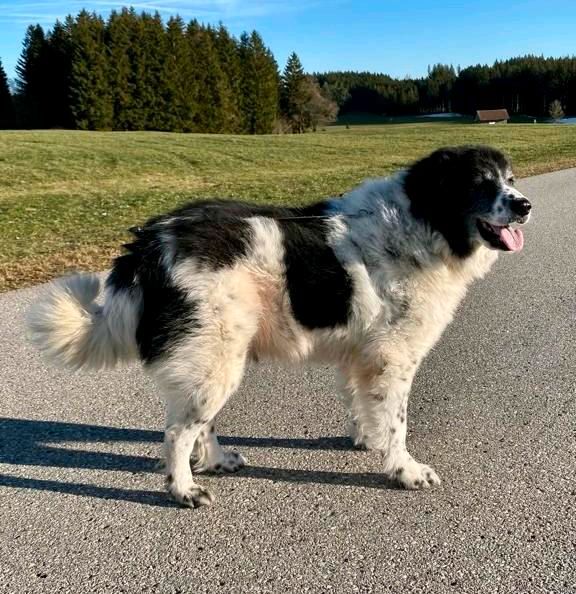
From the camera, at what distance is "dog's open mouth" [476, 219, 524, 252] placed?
3.54 metres

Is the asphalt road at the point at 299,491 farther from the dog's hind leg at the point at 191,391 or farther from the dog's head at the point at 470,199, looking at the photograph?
the dog's head at the point at 470,199

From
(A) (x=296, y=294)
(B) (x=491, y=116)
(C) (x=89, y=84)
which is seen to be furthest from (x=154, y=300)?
(B) (x=491, y=116)

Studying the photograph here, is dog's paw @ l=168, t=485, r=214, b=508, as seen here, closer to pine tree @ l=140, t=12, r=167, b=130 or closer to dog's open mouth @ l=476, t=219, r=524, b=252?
dog's open mouth @ l=476, t=219, r=524, b=252

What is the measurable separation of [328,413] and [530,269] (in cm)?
481

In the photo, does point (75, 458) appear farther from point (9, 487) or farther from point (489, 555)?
point (489, 555)

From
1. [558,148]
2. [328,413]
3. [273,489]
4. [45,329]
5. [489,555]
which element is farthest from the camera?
[558,148]

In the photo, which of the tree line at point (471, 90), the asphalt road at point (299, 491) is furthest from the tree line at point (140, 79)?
the asphalt road at point (299, 491)

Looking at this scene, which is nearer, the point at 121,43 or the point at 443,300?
the point at 443,300

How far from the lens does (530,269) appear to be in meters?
8.09

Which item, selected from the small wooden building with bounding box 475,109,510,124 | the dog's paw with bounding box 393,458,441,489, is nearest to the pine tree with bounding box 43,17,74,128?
the small wooden building with bounding box 475,109,510,124

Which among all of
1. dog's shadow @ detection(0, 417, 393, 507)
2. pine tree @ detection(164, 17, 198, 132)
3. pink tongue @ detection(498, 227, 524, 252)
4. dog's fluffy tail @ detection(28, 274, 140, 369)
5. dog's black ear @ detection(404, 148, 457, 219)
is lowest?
dog's shadow @ detection(0, 417, 393, 507)

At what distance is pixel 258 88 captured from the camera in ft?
230

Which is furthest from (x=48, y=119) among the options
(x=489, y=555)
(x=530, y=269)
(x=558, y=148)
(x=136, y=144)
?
(x=489, y=555)

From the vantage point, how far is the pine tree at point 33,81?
209 feet
